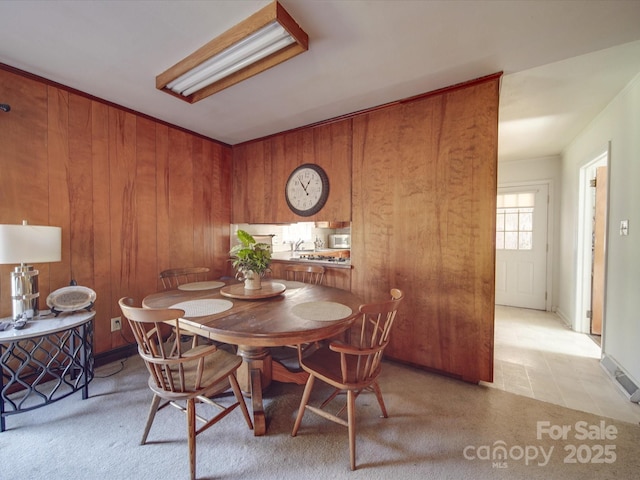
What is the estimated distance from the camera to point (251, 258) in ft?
6.48

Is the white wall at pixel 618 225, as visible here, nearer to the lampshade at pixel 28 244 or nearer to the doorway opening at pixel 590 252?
the doorway opening at pixel 590 252

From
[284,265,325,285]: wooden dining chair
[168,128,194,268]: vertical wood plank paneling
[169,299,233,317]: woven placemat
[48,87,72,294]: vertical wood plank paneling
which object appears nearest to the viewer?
[169,299,233,317]: woven placemat

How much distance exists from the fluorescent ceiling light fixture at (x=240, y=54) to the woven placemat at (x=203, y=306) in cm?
162

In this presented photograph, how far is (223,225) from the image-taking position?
3615mm

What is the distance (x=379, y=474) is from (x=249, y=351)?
966mm

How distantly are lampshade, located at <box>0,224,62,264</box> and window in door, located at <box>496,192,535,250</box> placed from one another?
5.31 m

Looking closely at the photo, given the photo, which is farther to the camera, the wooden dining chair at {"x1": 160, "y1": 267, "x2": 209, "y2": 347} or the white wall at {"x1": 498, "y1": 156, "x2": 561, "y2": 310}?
Answer: the white wall at {"x1": 498, "y1": 156, "x2": 561, "y2": 310}

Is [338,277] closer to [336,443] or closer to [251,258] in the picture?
[251,258]

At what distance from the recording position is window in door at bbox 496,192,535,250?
4.17 m

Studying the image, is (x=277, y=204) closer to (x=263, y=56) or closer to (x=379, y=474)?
(x=263, y=56)

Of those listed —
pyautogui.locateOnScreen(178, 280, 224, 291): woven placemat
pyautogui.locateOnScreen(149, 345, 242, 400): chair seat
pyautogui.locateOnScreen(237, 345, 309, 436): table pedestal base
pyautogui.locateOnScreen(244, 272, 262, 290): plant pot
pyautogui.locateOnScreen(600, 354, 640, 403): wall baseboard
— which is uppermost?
pyautogui.locateOnScreen(244, 272, 262, 290): plant pot

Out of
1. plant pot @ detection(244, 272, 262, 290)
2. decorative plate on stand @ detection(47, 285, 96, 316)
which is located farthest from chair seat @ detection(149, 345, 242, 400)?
decorative plate on stand @ detection(47, 285, 96, 316)

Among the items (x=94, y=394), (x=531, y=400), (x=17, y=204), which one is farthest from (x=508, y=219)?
(x=17, y=204)

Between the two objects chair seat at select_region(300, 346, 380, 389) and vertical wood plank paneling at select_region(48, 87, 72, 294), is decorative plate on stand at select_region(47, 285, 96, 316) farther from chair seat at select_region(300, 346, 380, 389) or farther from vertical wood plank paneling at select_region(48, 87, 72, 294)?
chair seat at select_region(300, 346, 380, 389)
